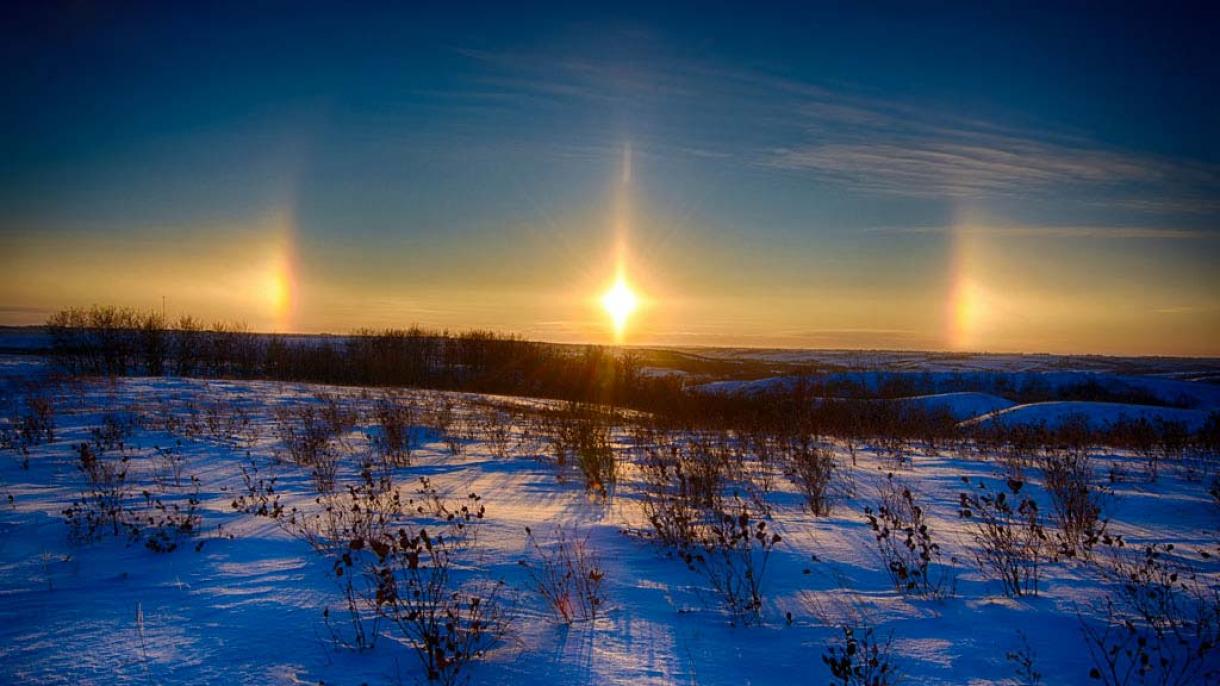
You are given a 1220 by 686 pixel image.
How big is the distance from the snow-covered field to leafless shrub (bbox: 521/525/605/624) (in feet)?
0.26

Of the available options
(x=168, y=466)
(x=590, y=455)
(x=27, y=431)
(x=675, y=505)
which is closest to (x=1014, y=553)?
(x=675, y=505)

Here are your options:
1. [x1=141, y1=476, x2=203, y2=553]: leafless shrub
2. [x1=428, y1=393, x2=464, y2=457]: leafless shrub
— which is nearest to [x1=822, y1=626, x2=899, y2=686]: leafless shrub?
[x1=141, y1=476, x2=203, y2=553]: leafless shrub

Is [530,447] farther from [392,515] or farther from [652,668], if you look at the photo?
[652,668]

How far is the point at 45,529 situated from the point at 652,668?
18.0ft

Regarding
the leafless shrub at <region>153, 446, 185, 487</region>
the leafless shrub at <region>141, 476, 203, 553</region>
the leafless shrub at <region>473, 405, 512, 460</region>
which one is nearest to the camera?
the leafless shrub at <region>141, 476, 203, 553</region>

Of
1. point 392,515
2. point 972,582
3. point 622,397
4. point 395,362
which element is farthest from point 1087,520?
point 395,362

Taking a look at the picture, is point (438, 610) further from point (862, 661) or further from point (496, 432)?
point (496, 432)

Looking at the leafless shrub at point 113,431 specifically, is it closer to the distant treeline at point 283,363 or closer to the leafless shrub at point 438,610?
the leafless shrub at point 438,610

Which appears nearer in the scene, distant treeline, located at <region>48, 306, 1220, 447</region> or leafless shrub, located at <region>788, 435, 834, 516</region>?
leafless shrub, located at <region>788, 435, 834, 516</region>

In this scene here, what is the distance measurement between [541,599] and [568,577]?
0.22 meters

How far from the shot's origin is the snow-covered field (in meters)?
2.92

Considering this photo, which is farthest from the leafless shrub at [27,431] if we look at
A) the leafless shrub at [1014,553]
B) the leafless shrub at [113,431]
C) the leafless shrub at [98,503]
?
the leafless shrub at [1014,553]

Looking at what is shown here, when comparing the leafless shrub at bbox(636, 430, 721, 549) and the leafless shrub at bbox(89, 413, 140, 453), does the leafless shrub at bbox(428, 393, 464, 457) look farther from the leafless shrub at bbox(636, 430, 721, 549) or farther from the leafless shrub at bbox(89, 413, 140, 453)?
the leafless shrub at bbox(89, 413, 140, 453)

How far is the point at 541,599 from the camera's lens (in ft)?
12.4
